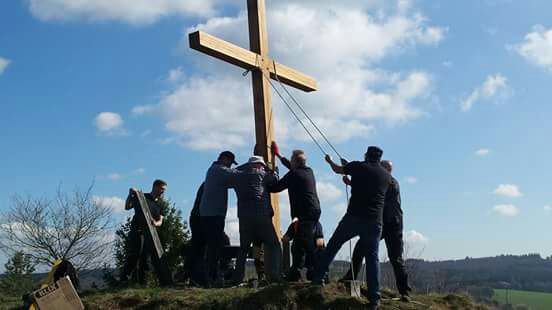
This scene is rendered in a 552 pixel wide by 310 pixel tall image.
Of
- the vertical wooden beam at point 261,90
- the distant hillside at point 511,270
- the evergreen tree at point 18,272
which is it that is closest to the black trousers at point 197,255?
the vertical wooden beam at point 261,90

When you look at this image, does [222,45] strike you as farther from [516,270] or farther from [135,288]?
[516,270]

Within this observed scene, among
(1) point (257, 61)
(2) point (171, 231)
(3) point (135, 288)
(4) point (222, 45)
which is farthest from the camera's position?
(2) point (171, 231)

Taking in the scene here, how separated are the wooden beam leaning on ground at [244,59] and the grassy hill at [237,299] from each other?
3.28 metres

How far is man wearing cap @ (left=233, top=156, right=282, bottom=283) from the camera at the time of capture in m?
7.87

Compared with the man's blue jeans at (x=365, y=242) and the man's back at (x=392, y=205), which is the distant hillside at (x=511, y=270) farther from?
the man's blue jeans at (x=365, y=242)

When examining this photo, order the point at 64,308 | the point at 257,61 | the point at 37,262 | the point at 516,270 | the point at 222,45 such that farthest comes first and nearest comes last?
1. the point at 516,270
2. the point at 37,262
3. the point at 257,61
4. the point at 222,45
5. the point at 64,308

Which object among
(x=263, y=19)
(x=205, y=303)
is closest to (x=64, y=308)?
(x=205, y=303)

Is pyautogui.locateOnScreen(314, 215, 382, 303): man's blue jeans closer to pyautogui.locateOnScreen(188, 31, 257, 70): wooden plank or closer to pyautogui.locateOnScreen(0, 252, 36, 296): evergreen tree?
pyautogui.locateOnScreen(188, 31, 257, 70): wooden plank

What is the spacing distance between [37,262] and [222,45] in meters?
13.6

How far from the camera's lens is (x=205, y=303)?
6.96 metres

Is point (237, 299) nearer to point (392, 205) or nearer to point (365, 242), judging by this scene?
point (365, 242)

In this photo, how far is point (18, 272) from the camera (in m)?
18.7

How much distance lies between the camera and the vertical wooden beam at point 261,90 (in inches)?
348

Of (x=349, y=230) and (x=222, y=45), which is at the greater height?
(x=222, y=45)
